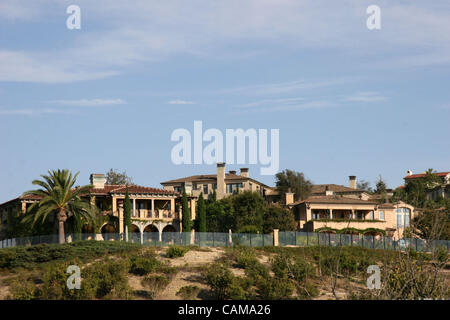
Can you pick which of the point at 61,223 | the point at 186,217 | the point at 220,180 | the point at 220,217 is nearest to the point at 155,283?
the point at 61,223

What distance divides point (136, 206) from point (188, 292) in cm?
2657

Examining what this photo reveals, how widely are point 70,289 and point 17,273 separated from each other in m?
9.38

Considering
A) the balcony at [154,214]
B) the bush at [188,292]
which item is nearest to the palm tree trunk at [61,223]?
the balcony at [154,214]

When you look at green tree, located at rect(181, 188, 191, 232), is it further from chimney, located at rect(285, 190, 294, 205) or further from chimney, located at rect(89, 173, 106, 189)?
chimney, located at rect(285, 190, 294, 205)

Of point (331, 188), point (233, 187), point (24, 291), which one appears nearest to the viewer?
point (24, 291)

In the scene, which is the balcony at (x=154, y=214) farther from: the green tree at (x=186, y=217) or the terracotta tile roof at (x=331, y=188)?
the terracotta tile roof at (x=331, y=188)

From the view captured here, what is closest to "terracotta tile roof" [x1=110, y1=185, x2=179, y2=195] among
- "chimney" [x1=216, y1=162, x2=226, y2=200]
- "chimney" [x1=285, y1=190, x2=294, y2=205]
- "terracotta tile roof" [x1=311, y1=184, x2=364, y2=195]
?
"chimney" [x1=285, y1=190, x2=294, y2=205]

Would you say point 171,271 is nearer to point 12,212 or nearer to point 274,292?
point 274,292

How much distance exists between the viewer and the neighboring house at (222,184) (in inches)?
3834

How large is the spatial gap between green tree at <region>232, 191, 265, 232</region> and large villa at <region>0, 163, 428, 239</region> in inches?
207

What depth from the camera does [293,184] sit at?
9700 centimetres

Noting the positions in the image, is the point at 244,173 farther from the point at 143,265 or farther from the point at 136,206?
the point at 143,265

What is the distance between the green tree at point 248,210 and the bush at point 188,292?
28524 millimetres
